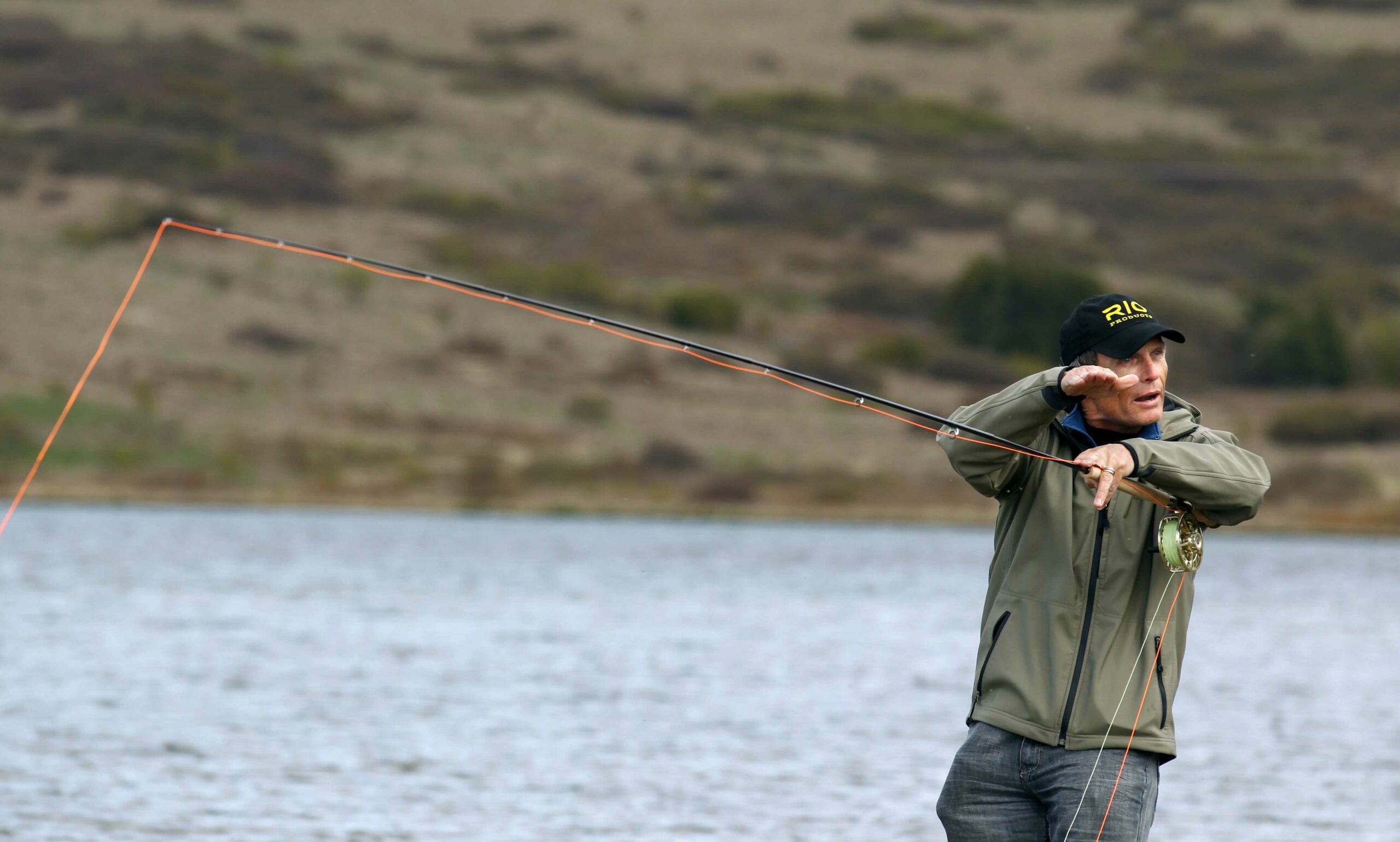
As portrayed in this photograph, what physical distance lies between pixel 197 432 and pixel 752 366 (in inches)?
1986

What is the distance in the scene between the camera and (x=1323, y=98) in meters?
80.2

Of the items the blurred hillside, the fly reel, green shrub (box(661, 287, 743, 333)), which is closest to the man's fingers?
the fly reel

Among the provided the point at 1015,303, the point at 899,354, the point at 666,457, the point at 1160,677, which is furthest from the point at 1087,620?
the point at 1015,303

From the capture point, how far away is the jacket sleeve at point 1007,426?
13.4 feet

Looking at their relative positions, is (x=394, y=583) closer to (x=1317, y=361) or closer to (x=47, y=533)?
(x=47, y=533)

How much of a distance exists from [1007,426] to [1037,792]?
86 cm

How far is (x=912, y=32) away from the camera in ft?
285

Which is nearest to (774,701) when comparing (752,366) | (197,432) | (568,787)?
(568,787)

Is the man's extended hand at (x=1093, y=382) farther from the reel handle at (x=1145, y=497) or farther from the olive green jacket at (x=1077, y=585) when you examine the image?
the reel handle at (x=1145, y=497)

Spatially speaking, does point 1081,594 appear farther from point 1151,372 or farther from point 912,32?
point 912,32

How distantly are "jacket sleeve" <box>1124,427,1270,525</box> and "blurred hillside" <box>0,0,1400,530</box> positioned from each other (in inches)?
1956

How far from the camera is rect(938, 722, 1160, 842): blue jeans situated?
409cm

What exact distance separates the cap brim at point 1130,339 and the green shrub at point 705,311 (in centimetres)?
5965

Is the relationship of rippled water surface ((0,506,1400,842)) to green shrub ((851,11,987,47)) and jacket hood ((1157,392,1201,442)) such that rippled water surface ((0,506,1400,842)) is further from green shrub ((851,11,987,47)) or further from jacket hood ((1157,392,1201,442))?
green shrub ((851,11,987,47))
